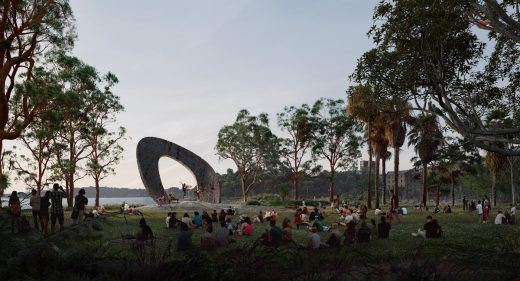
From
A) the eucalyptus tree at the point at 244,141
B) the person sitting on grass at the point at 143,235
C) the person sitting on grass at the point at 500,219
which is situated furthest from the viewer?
the eucalyptus tree at the point at 244,141

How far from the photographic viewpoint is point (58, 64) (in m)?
29.5

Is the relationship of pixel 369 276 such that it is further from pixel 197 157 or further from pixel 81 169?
pixel 197 157

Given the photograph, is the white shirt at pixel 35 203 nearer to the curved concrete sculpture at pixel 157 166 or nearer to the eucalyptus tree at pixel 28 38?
the eucalyptus tree at pixel 28 38

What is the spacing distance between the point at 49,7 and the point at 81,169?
2033 cm

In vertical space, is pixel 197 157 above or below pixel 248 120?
below

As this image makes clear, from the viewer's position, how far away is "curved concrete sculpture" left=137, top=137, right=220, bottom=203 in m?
43.5

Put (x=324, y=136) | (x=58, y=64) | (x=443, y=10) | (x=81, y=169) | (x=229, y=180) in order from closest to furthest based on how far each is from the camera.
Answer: (x=443, y=10), (x=58, y=64), (x=81, y=169), (x=324, y=136), (x=229, y=180)

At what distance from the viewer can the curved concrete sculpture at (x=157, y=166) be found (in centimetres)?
4347

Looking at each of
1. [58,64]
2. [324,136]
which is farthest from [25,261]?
[324,136]

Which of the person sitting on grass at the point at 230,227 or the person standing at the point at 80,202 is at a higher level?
the person standing at the point at 80,202

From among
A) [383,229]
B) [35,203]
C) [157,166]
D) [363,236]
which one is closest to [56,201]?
[35,203]

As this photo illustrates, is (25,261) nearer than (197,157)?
Yes

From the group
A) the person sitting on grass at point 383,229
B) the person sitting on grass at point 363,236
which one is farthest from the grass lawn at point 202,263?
the person sitting on grass at point 383,229

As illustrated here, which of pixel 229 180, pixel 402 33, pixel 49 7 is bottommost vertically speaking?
pixel 229 180
